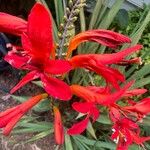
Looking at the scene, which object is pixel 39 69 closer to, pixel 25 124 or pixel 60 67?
pixel 60 67

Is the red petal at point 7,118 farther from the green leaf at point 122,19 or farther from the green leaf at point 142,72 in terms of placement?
the green leaf at point 122,19

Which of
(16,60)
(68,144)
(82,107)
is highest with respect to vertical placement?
(16,60)

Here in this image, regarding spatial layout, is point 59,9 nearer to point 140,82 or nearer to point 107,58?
point 140,82

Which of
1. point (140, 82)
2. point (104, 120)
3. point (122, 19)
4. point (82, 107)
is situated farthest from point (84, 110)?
point (122, 19)

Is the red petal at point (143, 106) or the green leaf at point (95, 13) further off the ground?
the red petal at point (143, 106)

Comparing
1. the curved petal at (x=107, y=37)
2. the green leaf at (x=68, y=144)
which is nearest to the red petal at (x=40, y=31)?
the curved petal at (x=107, y=37)

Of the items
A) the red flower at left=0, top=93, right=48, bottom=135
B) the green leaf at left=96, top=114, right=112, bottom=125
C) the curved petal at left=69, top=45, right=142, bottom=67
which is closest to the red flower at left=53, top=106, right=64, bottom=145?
the red flower at left=0, top=93, right=48, bottom=135

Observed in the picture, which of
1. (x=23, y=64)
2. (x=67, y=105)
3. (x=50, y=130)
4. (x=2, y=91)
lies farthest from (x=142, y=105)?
(x=2, y=91)
